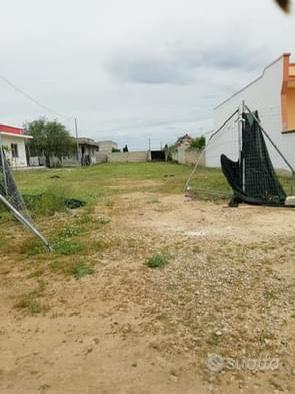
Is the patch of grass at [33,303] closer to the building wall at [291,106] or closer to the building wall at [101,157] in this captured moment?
the building wall at [291,106]

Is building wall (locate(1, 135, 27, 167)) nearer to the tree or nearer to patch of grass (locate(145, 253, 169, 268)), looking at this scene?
the tree

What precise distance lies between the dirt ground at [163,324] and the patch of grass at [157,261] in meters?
0.09

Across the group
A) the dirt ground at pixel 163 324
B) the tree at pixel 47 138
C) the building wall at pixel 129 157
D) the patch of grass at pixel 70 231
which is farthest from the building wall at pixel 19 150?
the dirt ground at pixel 163 324

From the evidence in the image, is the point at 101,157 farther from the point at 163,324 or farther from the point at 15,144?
the point at 163,324

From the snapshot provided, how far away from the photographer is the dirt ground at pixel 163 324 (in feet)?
7.97

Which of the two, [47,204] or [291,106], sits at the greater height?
[291,106]

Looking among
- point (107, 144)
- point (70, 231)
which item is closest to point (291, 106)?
point (70, 231)

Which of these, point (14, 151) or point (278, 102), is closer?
point (278, 102)

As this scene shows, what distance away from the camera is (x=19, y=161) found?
32656 millimetres

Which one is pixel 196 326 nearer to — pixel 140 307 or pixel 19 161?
pixel 140 307

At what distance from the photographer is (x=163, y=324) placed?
3088 mm

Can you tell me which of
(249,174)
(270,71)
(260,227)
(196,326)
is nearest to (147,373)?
(196,326)

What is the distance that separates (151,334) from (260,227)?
3.85 meters

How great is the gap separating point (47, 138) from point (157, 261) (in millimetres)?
35875
